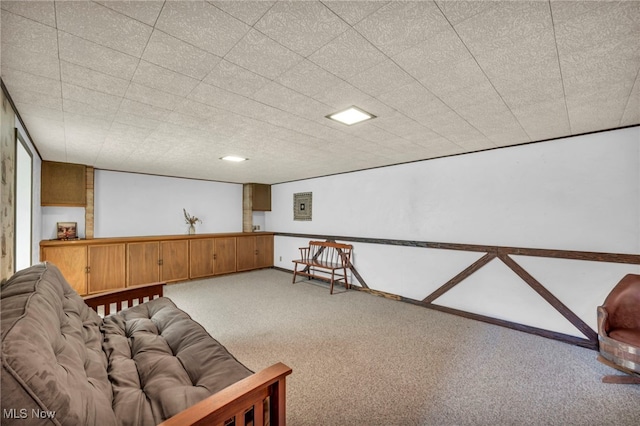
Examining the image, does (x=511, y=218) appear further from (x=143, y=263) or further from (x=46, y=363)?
(x=143, y=263)

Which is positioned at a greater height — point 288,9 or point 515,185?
point 288,9

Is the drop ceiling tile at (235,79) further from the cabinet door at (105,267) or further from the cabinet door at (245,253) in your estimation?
the cabinet door at (245,253)

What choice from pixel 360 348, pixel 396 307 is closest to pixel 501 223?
pixel 396 307

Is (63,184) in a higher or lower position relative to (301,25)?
lower

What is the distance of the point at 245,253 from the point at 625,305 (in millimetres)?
6237

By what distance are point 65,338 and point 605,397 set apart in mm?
3594

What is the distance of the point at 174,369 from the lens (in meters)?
1.51

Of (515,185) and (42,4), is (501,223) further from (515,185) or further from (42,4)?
(42,4)

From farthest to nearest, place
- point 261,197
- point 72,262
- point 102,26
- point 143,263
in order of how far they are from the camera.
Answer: point 261,197 < point 143,263 < point 72,262 < point 102,26

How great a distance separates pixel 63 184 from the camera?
466 cm

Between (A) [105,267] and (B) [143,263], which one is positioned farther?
(B) [143,263]

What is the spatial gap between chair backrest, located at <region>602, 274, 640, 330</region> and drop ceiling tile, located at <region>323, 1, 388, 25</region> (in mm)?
3191

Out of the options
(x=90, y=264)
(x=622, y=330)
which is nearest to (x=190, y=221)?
(x=90, y=264)

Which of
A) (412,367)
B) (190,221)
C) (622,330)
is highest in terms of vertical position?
(190,221)
